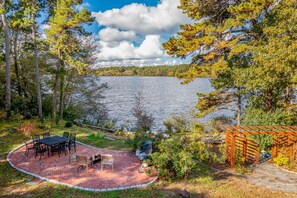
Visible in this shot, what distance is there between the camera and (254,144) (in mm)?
11750

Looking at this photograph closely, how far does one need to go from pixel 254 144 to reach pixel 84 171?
9.19 metres

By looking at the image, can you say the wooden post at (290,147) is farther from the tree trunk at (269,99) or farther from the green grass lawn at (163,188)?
the green grass lawn at (163,188)

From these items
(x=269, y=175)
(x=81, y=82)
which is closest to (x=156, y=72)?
(x=81, y=82)

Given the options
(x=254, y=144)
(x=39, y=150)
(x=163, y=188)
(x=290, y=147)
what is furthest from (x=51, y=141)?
(x=290, y=147)

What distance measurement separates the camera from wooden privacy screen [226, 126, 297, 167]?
10711 millimetres

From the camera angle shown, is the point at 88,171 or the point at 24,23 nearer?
the point at 88,171

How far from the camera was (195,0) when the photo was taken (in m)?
13.6

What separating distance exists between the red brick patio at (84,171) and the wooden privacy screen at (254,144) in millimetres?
4788

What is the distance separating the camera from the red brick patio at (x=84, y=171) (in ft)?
26.9

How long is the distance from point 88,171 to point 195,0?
12035 mm

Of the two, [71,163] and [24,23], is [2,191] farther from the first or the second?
[24,23]

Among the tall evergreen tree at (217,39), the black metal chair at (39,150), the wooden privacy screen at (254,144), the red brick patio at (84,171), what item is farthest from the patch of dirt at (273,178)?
the black metal chair at (39,150)

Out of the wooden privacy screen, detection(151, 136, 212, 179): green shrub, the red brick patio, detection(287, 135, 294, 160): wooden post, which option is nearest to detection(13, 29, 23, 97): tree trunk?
the red brick patio

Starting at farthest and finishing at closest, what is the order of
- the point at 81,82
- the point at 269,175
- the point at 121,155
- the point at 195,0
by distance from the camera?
1. the point at 81,82
2. the point at 195,0
3. the point at 121,155
4. the point at 269,175
